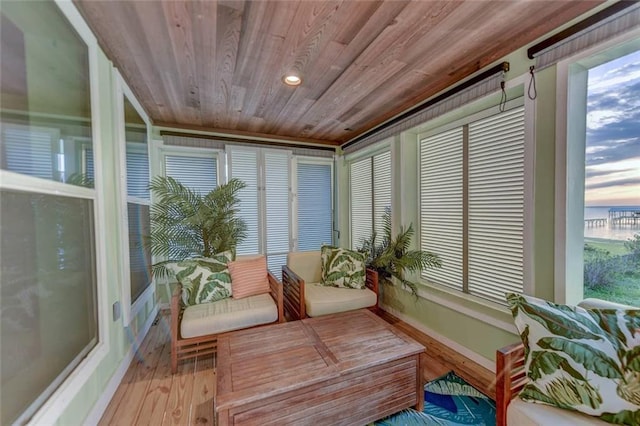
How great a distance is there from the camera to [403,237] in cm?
275

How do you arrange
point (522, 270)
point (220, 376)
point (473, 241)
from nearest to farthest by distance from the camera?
point (220, 376) → point (522, 270) → point (473, 241)

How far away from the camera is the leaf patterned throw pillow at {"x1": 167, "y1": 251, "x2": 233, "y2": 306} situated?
2.28m

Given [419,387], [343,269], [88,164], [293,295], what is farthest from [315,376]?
[88,164]

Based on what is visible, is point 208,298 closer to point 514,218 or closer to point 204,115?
point 204,115

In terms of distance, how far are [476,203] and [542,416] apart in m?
1.59

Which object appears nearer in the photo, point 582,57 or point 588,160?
point 582,57

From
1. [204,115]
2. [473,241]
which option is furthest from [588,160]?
[204,115]

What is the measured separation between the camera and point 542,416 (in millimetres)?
1037

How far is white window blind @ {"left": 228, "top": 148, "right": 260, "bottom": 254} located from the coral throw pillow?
1.06m

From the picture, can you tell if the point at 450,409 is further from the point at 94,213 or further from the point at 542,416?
the point at 94,213

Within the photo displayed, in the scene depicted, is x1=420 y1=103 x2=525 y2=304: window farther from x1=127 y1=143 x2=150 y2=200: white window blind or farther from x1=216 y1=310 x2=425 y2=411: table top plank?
x1=127 y1=143 x2=150 y2=200: white window blind

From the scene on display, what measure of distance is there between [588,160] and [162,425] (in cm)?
309

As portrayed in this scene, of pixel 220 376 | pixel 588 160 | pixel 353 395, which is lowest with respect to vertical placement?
pixel 353 395

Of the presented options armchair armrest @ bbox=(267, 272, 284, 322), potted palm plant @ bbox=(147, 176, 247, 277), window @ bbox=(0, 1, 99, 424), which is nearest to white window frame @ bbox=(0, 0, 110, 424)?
window @ bbox=(0, 1, 99, 424)
